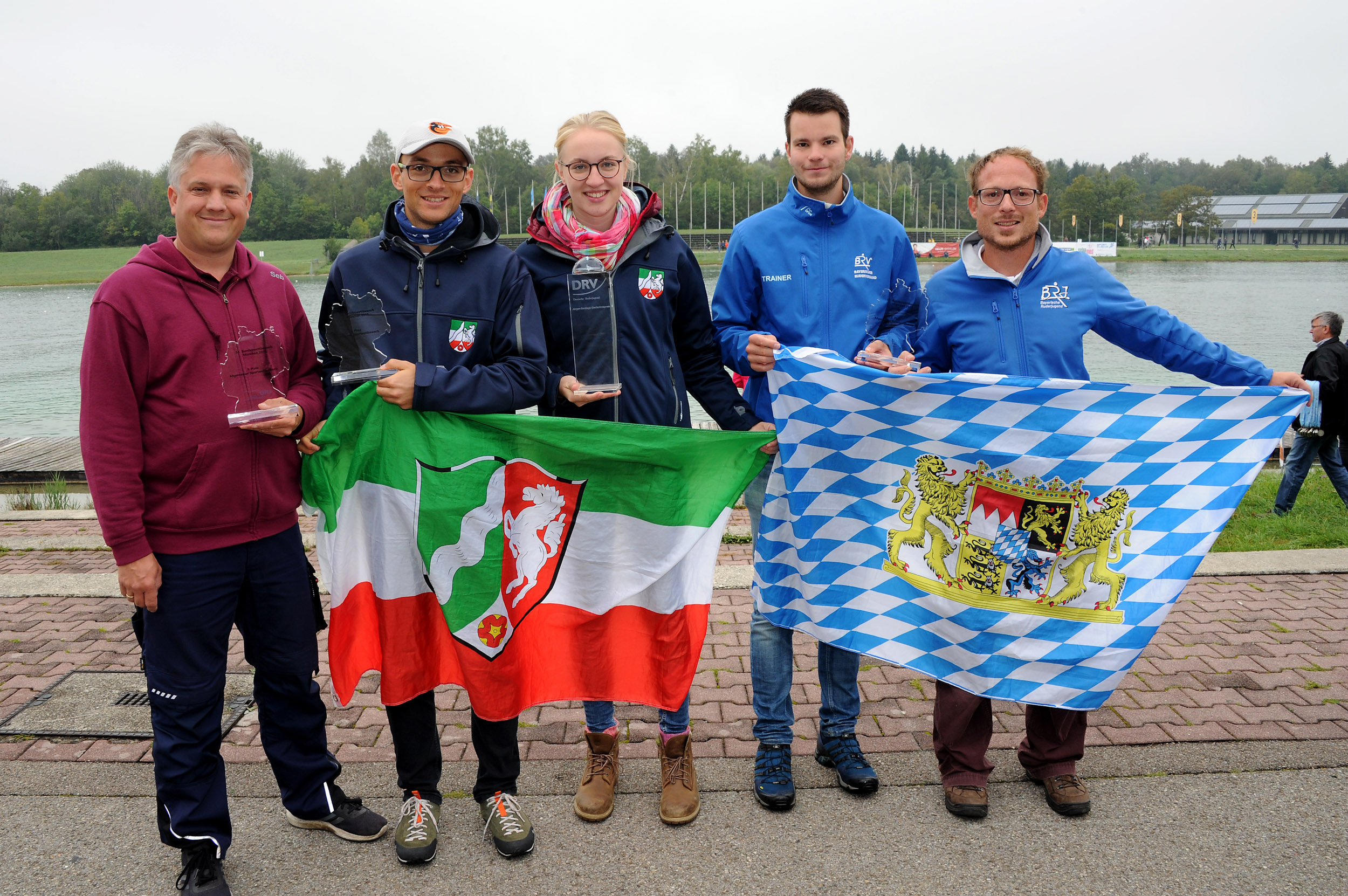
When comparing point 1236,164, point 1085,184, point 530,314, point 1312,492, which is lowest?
point 1312,492

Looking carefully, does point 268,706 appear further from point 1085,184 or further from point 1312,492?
point 1085,184

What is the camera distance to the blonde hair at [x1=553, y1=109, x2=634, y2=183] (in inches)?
134

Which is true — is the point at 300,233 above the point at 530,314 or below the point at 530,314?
above

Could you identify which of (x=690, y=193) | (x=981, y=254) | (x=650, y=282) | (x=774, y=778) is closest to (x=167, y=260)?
(x=650, y=282)

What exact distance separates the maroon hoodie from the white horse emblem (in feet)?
2.70

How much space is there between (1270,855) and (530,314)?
10.5 ft

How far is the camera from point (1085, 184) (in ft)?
396

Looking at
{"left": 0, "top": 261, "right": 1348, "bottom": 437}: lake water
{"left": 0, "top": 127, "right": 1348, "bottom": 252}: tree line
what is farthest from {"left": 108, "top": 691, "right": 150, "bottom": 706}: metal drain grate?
{"left": 0, "top": 127, "right": 1348, "bottom": 252}: tree line

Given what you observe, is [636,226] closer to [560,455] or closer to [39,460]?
[560,455]

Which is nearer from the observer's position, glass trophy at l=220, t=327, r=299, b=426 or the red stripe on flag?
glass trophy at l=220, t=327, r=299, b=426

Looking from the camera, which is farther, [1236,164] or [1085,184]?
[1236,164]

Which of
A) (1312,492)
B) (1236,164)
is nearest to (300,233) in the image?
(1312,492)

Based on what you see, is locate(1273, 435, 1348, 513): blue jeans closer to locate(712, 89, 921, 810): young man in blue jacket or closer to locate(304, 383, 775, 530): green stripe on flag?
locate(712, 89, 921, 810): young man in blue jacket

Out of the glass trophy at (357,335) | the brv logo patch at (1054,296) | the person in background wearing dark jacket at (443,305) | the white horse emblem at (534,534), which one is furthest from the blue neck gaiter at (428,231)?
the brv logo patch at (1054,296)
